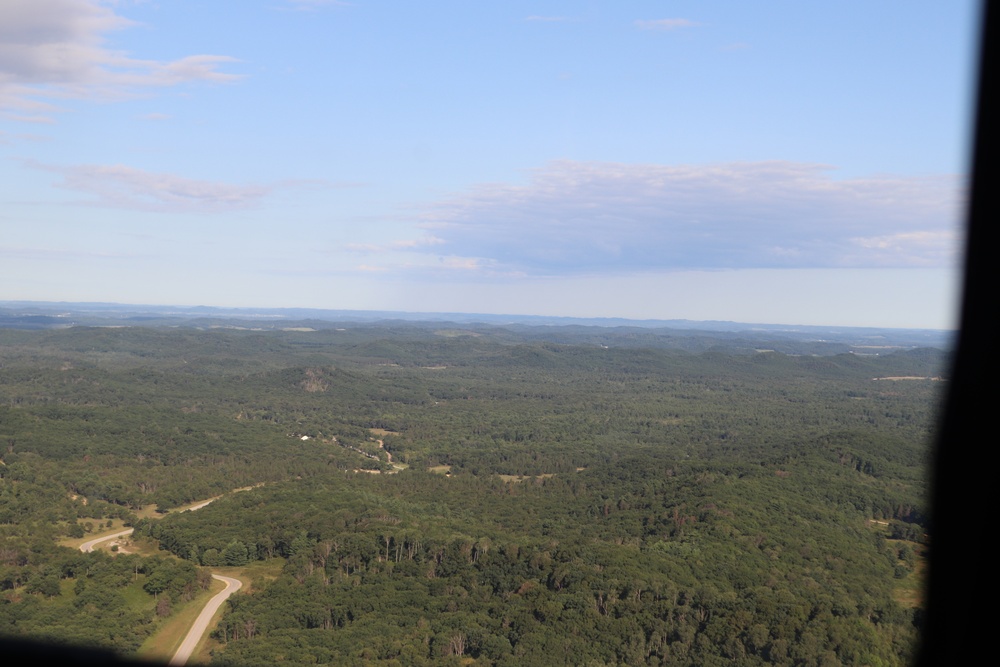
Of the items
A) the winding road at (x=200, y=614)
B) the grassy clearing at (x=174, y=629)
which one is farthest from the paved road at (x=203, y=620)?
the grassy clearing at (x=174, y=629)

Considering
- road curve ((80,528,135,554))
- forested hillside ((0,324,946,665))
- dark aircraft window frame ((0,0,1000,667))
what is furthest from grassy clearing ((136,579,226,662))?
dark aircraft window frame ((0,0,1000,667))

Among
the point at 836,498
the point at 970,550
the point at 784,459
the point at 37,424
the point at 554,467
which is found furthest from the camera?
the point at 554,467

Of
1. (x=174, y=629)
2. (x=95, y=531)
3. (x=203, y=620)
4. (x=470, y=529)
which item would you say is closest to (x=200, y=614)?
(x=203, y=620)

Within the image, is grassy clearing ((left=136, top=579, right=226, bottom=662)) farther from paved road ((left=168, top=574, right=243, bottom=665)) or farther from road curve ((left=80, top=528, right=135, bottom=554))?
road curve ((left=80, top=528, right=135, bottom=554))

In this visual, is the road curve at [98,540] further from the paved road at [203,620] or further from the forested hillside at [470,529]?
the paved road at [203,620]

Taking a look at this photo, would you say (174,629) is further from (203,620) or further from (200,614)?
(200,614)

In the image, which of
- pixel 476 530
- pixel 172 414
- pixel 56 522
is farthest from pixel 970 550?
pixel 172 414

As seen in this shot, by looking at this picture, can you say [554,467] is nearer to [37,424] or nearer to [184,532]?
[184,532]
